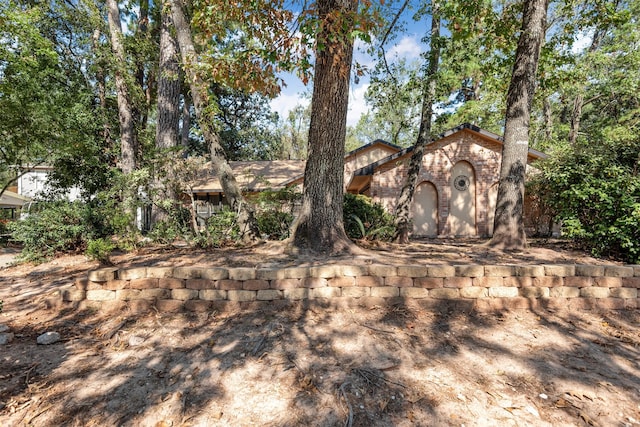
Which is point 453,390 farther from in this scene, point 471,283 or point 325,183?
point 325,183

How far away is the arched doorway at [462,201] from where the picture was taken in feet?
37.6

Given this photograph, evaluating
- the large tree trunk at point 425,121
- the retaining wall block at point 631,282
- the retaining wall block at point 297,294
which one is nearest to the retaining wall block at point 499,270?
the retaining wall block at point 631,282

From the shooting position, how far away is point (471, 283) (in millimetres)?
3664

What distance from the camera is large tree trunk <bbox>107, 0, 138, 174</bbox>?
9.68 metres

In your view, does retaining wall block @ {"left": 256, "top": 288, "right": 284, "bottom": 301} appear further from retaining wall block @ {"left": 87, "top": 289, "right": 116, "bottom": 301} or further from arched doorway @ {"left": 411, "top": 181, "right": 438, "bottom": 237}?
arched doorway @ {"left": 411, "top": 181, "right": 438, "bottom": 237}

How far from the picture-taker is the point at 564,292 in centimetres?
376

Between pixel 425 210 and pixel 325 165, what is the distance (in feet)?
26.7

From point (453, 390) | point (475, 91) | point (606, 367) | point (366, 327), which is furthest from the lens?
point (475, 91)

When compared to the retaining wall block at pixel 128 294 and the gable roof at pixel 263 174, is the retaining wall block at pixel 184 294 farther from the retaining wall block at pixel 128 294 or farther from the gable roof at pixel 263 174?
the gable roof at pixel 263 174

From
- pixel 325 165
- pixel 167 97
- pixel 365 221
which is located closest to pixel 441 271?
pixel 325 165

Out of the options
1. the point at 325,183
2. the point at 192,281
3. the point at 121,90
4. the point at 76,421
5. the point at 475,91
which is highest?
the point at 475,91

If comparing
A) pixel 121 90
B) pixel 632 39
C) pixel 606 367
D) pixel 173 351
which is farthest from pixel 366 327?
pixel 632 39

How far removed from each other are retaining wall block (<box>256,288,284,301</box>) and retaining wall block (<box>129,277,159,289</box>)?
1.35m

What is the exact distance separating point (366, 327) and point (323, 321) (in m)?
0.50
